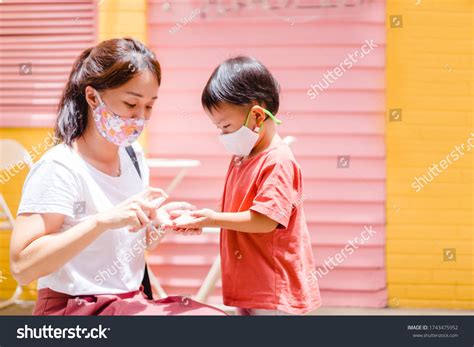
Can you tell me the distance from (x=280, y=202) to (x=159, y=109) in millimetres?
2244

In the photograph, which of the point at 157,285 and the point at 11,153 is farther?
the point at 11,153

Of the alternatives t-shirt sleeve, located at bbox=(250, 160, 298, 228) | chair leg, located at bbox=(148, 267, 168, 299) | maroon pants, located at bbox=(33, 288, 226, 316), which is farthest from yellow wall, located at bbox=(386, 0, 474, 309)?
maroon pants, located at bbox=(33, 288, 226, 316)

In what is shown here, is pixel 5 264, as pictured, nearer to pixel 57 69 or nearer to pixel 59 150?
pixel 57 69

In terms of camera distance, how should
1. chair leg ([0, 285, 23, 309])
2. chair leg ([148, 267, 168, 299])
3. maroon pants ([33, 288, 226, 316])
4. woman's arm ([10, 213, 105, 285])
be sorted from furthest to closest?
chair leg ([0, 285, 23, 309]) → chair leg ([148, 267, 168, 299]) → maroon pants ([33, 288, 226, 316]) → woman's arm ([10, 213, 105, 285])

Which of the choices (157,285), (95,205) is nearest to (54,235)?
(95,205)

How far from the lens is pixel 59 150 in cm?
189

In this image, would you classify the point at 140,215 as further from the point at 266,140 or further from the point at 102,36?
the point at 102,36

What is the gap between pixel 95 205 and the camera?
1878 millimetres

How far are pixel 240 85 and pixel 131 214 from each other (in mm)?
583

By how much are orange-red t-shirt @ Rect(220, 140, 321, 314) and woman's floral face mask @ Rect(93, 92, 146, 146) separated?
40 centimetres

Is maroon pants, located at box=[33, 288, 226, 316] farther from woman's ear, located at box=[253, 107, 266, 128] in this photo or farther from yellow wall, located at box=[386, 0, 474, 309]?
yellow wall, located at box=[386, 0, 474, 309]

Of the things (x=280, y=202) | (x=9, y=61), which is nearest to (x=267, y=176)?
(x=280, y=202)

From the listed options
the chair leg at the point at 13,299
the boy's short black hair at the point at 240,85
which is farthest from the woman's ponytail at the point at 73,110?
the chair leg at the point at 13,299

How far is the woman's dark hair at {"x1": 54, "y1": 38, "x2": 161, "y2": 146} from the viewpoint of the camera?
1.89 meters
